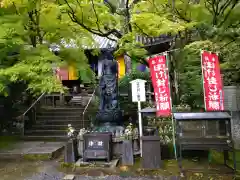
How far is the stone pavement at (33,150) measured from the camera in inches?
370

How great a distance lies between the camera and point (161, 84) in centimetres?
798

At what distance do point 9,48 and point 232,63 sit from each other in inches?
303

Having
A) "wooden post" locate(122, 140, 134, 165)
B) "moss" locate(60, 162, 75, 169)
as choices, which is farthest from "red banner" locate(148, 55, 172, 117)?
"moss" locate(60, 162, 75, 169)

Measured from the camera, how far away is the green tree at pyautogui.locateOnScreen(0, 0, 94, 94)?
26.3ft

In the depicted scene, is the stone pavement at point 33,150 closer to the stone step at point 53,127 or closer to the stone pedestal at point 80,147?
the stone pedestal at point 80,147

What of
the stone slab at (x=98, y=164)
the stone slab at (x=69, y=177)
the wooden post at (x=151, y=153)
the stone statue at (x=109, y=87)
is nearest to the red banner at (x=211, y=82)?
the wooden post at (x=151, y=153)

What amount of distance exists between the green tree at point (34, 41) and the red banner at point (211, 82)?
4.31 metres

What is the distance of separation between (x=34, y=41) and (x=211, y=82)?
710 cm

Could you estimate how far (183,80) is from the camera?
12375 millimetres

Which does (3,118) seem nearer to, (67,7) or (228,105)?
(67,7)

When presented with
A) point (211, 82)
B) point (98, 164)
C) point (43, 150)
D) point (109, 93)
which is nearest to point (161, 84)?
point (211, 82)

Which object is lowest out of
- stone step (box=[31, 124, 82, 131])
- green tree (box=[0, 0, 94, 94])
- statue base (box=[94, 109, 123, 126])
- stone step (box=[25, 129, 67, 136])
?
stone step (box=[25, 129, 67, 136])

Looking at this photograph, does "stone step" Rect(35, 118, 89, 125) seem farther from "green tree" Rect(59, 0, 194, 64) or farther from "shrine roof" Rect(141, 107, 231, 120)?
"shrine roof" Rect(141, 107, 231, 120)

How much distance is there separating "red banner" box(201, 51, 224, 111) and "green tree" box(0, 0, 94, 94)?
14.1 feet
